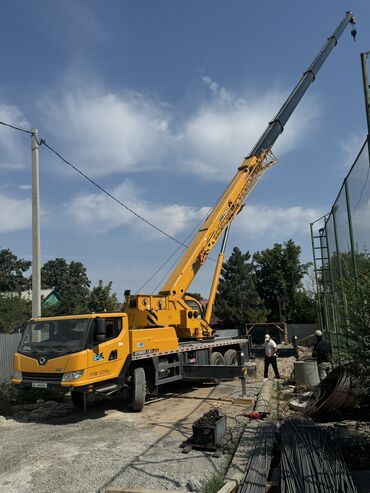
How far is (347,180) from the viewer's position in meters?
9.77

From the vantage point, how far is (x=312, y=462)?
5.50m

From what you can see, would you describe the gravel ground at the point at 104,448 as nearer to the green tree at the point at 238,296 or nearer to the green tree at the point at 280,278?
the green tree at the point at 238,296

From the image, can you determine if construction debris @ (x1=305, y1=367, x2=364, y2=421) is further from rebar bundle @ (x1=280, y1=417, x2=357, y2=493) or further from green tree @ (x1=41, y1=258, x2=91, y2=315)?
green tree @ (x1=41, y1=258, x2=91, y2=315)

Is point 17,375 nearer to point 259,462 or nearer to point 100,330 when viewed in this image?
point 100,330

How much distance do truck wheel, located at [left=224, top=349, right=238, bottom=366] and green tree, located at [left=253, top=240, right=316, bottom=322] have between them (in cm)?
2963

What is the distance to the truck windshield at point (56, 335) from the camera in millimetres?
9805

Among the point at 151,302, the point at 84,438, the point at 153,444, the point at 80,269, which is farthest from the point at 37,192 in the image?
the point at 80,269

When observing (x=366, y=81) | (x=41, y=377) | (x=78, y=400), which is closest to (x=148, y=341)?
(x=78, y=400)

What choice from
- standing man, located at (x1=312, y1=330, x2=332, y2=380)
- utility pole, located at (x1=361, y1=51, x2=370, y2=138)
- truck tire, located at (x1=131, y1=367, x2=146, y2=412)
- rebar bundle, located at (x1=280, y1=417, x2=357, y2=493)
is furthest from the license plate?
utility pole, located at (x1=361, y1=51, x2=370, y2=138)

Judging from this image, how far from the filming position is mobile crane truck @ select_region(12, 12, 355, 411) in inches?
382

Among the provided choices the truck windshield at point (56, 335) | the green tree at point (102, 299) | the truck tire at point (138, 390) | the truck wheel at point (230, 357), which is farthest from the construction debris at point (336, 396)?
the green tree at point (102, 299)

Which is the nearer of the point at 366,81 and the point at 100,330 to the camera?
the point at 366,81

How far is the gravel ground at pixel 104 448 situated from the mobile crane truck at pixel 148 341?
2.09 ft

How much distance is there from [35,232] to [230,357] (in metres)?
7.65
